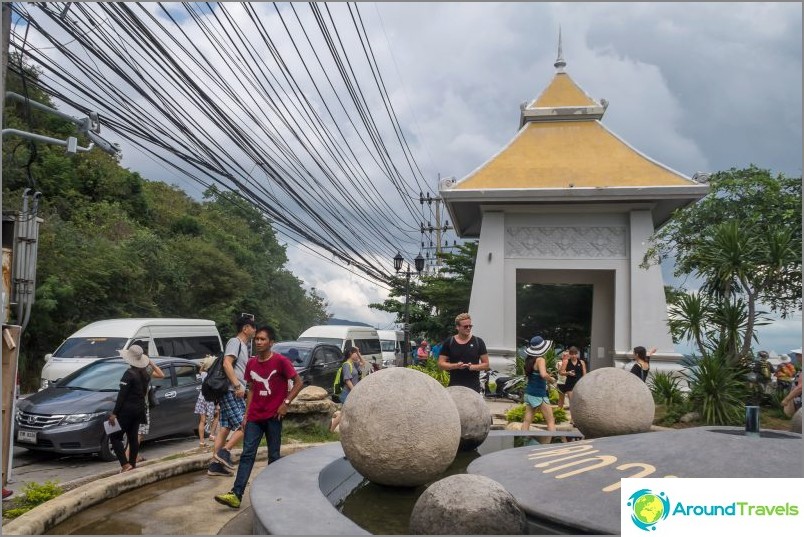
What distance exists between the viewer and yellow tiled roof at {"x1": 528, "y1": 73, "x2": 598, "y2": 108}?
19094 millimetres

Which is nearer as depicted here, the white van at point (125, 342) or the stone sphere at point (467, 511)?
the stone sphere at point (467, 511)

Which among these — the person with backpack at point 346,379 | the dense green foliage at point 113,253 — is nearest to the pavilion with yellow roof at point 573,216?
the person with backpack at point 346,379

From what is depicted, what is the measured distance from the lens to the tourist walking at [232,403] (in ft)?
21.0

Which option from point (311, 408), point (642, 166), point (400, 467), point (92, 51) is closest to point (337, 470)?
point (400, 467)

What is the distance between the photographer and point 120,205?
31.0 metres

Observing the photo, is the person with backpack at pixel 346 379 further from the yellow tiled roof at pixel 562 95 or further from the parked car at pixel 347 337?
the yellow tiled roof at pixel 562 95

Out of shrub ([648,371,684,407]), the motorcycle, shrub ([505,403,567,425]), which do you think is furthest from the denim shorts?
the motorcycle

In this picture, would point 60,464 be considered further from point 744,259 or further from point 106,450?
point 744,259

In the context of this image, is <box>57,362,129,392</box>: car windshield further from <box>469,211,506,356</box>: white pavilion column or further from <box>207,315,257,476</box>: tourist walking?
<box>469,211,506,356</box>: white pavilion column

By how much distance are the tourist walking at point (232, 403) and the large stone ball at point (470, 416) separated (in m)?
2.36

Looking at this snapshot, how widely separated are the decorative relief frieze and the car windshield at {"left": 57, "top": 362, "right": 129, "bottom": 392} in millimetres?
→ 11243

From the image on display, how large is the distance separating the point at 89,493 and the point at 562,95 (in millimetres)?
17872

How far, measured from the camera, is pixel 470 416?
266 inches

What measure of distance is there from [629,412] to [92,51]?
324 inches
